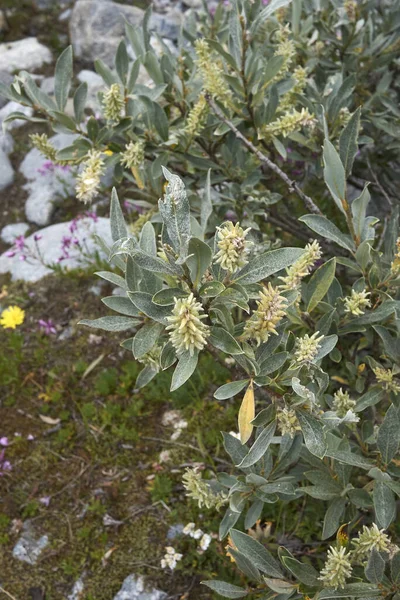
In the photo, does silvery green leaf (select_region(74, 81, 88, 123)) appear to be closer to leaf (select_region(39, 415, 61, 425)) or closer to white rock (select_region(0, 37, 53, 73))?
leaf (select_region(39, 415, 61, 425))

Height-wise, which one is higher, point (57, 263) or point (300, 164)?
point (300, 164)

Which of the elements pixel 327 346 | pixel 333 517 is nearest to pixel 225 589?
pixel 333 517

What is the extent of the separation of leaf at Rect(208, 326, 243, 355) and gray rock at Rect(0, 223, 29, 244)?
3886mm

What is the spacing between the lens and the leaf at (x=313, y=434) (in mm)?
1737

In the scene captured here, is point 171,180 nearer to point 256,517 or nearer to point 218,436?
point 256,517

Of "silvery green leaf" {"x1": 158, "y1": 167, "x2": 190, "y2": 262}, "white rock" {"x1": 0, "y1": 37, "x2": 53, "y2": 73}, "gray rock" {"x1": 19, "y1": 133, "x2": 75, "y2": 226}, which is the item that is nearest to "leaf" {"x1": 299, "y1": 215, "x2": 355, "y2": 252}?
"silvery green leaf" {"x1": 158, "y1": 167, "x2": 190, "y2": 262}

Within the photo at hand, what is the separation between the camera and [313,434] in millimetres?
1759

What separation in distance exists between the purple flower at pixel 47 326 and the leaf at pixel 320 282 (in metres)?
2.44

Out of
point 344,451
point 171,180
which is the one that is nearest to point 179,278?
point 171,180

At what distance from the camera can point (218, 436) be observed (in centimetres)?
346

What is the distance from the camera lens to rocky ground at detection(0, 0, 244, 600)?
3.05m

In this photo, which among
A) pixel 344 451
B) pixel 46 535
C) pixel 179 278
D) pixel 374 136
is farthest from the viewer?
pixel 374 136

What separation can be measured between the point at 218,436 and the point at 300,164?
2.05m

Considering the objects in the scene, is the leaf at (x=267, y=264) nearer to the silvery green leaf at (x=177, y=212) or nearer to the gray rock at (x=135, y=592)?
→ the silvery green leaf at (x=177, y=212)
